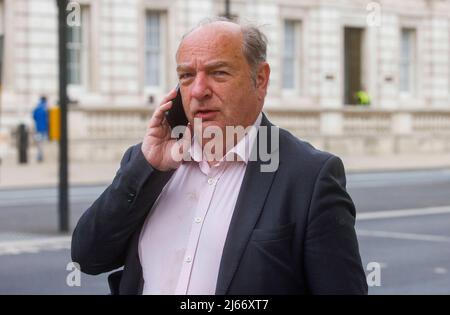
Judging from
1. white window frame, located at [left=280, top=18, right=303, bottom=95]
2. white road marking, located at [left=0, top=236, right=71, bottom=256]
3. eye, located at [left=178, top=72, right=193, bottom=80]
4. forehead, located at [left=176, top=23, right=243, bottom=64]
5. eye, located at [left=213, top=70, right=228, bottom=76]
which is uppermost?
white window frame, located at [left=280, top=18, right=303, bottom=95]

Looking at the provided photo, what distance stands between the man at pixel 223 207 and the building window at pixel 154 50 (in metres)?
33.4

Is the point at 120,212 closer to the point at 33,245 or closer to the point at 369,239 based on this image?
the point at 33,245

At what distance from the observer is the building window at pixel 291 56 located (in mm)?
40594

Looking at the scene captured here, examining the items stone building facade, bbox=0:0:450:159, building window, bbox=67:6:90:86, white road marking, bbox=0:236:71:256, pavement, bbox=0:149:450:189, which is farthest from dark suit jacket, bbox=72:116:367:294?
building window, bbox=67:6:90:86

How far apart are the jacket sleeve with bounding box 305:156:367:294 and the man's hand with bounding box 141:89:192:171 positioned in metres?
0.44

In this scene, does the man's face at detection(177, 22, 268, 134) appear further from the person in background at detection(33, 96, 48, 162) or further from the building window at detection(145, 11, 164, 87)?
the building window at detection(145, 11, 164, 87)

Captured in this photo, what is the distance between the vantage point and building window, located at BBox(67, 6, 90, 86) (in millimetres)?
34406

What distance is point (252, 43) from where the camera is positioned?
3275 mm

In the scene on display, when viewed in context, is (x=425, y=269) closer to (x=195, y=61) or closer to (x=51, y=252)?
(x=51, y=252)

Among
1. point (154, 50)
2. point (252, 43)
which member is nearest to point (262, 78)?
point (252, 43)

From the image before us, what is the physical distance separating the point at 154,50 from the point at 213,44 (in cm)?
3363

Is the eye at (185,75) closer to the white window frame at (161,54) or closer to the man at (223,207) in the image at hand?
the man at (223,207)
